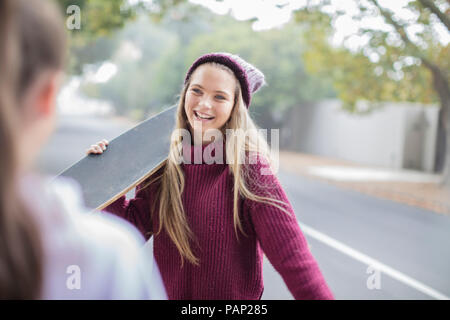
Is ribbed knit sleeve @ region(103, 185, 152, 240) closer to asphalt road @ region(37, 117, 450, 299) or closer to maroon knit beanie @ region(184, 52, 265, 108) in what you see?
maroon knit beanie @ region(184, 52, 265, 108)

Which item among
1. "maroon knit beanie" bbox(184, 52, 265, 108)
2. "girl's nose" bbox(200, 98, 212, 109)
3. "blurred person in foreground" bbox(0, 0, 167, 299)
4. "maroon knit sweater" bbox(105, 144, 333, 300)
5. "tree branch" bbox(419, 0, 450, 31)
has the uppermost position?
"tree branch" bbox(419, 0, 450, 31)

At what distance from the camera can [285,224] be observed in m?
1.44

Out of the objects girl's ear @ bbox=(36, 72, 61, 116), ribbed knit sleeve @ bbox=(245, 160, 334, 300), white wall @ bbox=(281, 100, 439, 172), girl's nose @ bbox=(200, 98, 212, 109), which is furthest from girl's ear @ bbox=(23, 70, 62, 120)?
white wall @ bbox=(281, 100, 439, 172)

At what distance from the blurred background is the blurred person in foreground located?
0.15 m

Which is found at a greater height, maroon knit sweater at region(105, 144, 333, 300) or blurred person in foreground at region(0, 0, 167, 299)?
blurred person in foreground at region(0, 0, 167, 299)

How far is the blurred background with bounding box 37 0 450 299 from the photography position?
5.86 m

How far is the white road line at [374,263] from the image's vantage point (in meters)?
5.09

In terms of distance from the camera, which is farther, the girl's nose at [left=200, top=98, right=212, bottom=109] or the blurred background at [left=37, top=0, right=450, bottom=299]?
the blurred background at [left=37, top=0, right=450, bottom=299]

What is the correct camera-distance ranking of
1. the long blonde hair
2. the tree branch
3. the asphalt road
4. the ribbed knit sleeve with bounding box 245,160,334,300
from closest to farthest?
1. the ribbed knit sleeve with bounding box 245,160,334,300
2. the long blonde hair
3. the asphalt road
4. the tree branch

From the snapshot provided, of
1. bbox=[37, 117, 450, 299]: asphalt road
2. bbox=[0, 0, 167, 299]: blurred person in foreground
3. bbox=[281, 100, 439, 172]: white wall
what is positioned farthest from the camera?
bbox=[281, 100, 439, 172]: white wall

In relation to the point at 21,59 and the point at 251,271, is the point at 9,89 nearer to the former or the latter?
the point at 21,59

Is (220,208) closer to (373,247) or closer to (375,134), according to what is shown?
(373,247)

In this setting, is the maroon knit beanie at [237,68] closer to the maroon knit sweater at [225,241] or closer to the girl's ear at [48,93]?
the maroon knit sweater at [225,241]

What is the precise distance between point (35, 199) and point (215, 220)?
0.96 m
